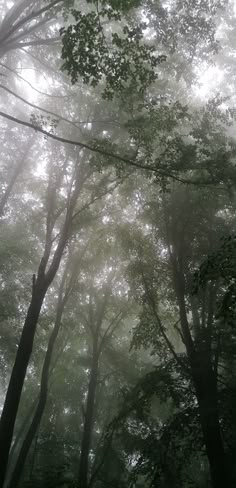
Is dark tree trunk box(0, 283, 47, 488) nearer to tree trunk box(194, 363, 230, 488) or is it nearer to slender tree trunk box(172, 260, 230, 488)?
slender tree trunk box(172, 260, 230, 488)

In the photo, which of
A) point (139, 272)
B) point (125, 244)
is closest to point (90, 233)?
point (125, 244)

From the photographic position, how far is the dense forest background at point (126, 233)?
8.10 meters

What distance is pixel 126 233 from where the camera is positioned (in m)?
12.5

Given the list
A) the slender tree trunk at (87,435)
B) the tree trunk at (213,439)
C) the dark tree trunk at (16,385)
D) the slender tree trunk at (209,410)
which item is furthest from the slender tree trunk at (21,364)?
the slender tree trunk at (87,435)

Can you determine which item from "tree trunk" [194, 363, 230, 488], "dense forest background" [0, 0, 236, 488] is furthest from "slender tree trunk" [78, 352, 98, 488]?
"tree trunk" [194, 363, 230, 488]

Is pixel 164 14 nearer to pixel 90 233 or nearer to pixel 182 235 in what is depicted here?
pixel 182 235

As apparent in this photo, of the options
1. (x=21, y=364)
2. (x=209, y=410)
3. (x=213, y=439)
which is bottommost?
(x=213, y=439)

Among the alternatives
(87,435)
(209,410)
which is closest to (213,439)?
(209,410)

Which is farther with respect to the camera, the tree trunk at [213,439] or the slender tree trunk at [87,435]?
the slender tree trunk at [87,435]

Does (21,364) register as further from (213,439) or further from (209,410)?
(213,439)

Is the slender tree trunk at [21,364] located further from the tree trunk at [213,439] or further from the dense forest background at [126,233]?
the tree trunk at [213,439]

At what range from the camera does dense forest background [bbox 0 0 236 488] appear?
319 inches

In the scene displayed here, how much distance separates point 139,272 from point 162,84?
21.4ft

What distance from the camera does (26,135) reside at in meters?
22.9
